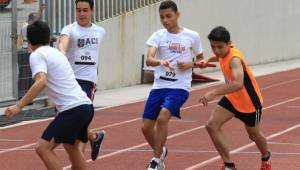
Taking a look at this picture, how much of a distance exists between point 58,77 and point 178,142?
16.1 feet

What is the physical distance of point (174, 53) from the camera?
9750mm

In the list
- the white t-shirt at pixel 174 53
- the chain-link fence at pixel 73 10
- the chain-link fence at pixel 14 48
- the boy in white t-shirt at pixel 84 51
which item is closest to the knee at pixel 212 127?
the white t-shirt at pixel 174 53

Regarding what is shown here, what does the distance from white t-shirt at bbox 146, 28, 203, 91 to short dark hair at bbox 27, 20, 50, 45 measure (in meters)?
2.37

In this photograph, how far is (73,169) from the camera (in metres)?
8.27

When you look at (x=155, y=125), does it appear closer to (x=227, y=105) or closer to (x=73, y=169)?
(x=227, y=105)

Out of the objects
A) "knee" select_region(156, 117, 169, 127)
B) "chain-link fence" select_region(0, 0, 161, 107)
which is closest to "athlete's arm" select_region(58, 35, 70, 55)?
"knee" select_region(156, 117, 169, 127)

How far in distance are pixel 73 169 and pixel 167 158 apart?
2742mm

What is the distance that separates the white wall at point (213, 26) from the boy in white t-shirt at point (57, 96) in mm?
13786

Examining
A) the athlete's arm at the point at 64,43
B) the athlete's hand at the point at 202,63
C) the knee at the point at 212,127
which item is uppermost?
the athlete's arm at the point at 64,43

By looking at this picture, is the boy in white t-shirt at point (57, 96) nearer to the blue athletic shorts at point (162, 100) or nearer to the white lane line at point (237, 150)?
the blue athletic shorts at point (162, 100)

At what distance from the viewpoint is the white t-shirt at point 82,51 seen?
32.5ft

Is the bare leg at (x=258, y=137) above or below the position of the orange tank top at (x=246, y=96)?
below

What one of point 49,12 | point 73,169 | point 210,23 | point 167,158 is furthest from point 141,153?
point 210,23

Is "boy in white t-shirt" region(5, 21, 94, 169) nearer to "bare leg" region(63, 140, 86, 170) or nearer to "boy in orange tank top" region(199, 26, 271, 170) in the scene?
"bare leg" region(63, 140, 86, 170)
